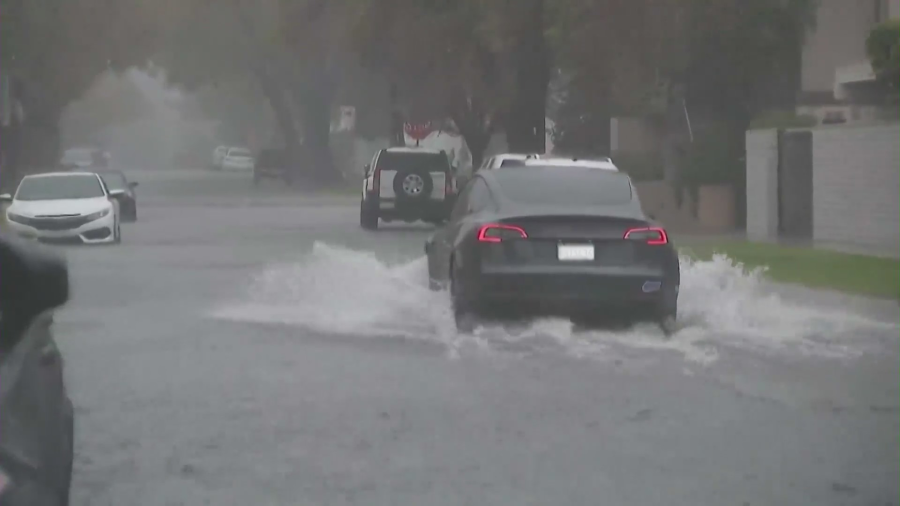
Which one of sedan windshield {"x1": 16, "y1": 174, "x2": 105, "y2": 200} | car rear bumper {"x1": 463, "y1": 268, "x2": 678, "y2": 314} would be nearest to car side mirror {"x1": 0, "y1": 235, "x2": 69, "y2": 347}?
car rear bumper {"x1": 463, "y1": 268, "x2": 678, "y2": 314}

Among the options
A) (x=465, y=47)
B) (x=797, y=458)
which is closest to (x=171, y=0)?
(x=465, y=47)

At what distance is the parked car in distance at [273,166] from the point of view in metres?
70.9

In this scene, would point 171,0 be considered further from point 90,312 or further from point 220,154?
point 90,312

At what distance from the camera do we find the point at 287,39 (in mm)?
42312

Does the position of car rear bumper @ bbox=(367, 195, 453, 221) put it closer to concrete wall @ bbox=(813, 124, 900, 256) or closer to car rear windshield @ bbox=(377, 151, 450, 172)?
car rear windshield @ bbox=(377, 151, 450, 172)

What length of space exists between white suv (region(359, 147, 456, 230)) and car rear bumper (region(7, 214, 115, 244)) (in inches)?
285

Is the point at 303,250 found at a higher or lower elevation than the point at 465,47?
lower

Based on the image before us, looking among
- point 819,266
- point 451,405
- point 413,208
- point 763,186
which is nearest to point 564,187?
point 451,405

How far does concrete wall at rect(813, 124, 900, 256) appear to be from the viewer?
2500cm

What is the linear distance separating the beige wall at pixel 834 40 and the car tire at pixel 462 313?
22390mm

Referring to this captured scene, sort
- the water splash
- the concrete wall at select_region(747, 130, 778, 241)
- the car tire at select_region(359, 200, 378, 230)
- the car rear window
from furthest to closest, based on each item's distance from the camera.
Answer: the car rear window
the car tire at select_region(359, 200, 378, 230)
the concrete wall at select_region(747, 130, 778, 241)
the water splash

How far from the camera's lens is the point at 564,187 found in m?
15.1

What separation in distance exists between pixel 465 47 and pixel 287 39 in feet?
24.9

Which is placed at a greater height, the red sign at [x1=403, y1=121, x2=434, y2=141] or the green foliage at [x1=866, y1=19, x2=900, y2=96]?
the green foliage at [x1=866, y1=19, x2=900, y2=96]
